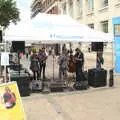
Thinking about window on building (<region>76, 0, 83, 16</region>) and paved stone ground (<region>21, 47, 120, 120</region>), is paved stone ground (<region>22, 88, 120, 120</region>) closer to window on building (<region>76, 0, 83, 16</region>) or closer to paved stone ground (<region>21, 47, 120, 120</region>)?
paved stone ground (<region>21, 47, 120, 120</region>)

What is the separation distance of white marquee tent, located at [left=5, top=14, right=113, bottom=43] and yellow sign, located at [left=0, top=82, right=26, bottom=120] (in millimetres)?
6313

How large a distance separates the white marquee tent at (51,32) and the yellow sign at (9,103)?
6.31 m

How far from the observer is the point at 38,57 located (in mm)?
21359

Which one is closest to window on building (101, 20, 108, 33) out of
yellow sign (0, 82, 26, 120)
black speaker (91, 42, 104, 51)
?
black speaker (91, 42, 104, 51)

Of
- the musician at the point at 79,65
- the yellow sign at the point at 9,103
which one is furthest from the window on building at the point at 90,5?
the yellow sign at the point at 9,103

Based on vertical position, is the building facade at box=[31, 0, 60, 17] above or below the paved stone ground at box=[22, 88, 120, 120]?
above

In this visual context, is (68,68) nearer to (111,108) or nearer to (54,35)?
(54,35)

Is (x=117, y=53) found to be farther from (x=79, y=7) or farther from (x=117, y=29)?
(x=79, y=7)

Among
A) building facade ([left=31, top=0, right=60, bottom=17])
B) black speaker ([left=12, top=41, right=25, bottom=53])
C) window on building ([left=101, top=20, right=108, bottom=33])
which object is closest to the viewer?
black speaker ([left=12, top=41, right=25, bottom=53])

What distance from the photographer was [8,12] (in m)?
56.2

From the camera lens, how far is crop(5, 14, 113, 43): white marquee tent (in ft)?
49.6

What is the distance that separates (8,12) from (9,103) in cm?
4866

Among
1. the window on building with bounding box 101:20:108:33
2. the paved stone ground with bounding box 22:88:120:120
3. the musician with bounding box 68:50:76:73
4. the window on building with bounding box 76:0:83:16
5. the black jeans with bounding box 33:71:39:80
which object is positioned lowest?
the paved stone ground with bounding box 22:88:120:120

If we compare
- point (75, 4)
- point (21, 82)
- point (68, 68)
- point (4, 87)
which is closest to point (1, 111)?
point (4, 87)
